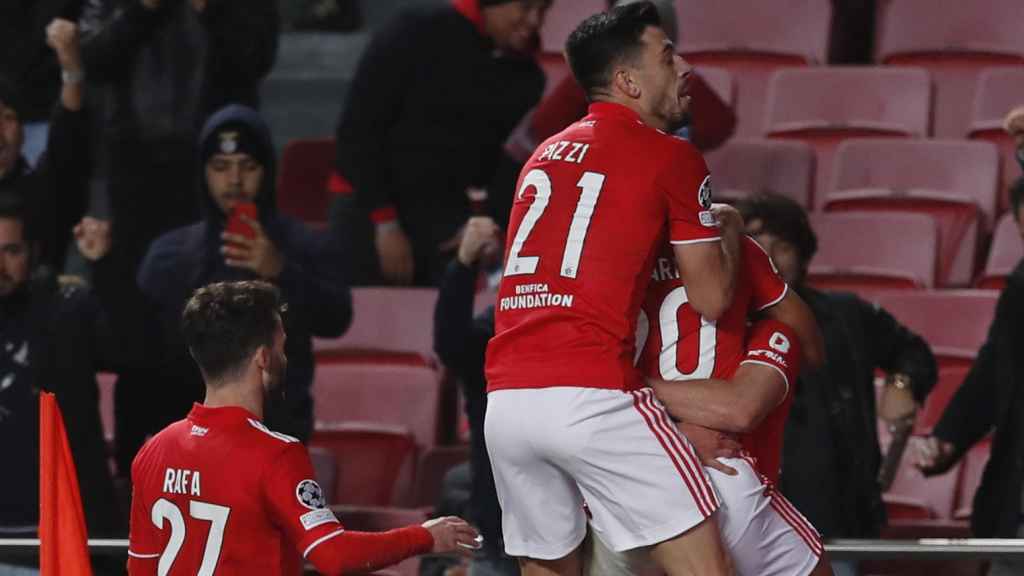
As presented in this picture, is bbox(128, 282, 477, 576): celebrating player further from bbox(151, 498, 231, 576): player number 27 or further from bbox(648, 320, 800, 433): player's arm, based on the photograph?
bbox(648, 320, 800, 433): player's arm

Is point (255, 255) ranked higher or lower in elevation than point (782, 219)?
lower

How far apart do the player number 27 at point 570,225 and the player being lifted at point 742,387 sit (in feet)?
0.81

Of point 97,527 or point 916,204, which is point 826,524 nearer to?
point 97,527

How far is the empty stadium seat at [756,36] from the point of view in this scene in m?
9.21

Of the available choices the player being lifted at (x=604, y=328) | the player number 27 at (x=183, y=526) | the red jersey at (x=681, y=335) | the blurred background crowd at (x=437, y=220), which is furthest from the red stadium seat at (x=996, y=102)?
the player number 27 at (x=183, y=526)

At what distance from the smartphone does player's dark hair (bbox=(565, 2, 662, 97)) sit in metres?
1.88

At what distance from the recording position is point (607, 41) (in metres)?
4.35

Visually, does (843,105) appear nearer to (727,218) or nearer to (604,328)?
(727,218)

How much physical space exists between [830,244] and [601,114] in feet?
11.6

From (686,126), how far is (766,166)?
7.27 feet

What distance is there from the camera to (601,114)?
4336mm

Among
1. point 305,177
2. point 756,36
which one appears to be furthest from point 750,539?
point 756,36

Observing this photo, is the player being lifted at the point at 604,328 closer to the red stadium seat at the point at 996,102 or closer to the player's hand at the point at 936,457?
the player's hand at the point at 936,457

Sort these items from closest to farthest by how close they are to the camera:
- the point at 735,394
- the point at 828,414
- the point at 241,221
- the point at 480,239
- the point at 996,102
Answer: the point at 735,394 → the point at 480,239 → the point at 828,414 → the point at 241,221 → the point at 996,102
